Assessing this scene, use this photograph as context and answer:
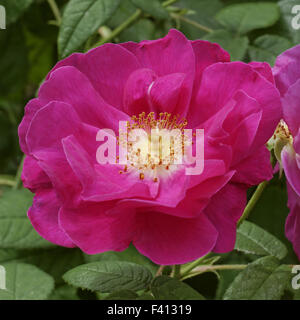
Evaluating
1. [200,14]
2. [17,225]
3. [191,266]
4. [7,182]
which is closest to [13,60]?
[7,182]

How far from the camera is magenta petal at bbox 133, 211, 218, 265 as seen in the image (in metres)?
0.59

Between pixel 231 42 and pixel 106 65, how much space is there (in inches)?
13.7

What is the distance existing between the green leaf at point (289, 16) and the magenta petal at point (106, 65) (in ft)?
1.37

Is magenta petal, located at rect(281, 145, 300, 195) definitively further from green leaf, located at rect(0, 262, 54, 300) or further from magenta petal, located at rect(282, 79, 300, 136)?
green leaf, located at rect(0, 262, 54, 300)

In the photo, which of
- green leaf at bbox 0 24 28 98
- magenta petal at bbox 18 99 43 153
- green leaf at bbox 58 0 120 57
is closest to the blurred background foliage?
green leaf at bbox 58 0 120 57

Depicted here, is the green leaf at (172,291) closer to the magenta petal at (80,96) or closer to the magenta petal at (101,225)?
the magenta petal at (101,225)

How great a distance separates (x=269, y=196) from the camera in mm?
1060

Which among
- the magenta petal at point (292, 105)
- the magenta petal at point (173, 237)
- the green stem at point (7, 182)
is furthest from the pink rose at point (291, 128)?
the green stem at point (7, 182)

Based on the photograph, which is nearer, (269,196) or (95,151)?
(95,151)

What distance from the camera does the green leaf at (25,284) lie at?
768mm

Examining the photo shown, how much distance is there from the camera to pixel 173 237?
1.98 feet
